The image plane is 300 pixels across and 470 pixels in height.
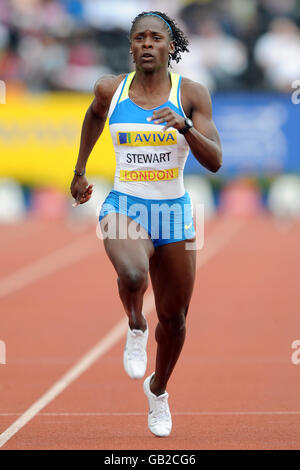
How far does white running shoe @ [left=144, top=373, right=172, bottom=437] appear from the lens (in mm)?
6101

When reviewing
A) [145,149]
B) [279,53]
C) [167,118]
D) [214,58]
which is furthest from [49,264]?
[167,118]

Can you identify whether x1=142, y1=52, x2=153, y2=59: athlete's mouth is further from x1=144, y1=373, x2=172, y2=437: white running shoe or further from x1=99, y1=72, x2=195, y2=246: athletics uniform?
x1=144, y1=373, x2=172, y2=437: white running shoe

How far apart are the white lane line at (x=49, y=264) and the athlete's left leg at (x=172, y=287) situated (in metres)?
6.76

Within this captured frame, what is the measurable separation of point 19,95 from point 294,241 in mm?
7022

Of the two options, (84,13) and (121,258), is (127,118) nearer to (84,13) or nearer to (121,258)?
(121,258)

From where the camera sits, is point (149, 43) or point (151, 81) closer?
point (149, 43)

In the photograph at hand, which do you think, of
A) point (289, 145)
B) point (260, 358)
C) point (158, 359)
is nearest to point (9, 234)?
point (289, 145)

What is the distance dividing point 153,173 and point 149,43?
2.35 ft

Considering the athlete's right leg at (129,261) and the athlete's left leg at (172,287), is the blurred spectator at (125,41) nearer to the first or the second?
the athlete's left leg at (172,287)

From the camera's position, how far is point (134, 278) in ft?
18.3

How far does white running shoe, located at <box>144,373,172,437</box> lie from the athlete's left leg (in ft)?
0.88

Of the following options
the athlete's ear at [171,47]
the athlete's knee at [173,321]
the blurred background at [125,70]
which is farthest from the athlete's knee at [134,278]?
the blurred background at [125,70]

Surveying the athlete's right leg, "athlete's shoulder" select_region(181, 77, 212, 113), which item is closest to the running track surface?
the athlete's right leg

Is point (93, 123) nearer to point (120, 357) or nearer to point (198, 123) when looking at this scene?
point (198, 123)
